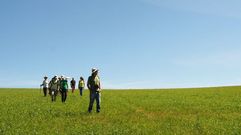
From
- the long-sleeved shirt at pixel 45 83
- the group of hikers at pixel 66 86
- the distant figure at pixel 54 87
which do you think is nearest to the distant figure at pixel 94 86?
the group of hikers at pixel 66 86

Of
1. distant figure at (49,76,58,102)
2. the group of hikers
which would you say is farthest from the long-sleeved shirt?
distant figure at (49,76,58,102)

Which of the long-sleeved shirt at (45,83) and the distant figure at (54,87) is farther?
the long-sleeved shirt at (45,83)

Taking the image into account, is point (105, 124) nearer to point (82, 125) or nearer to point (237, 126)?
point (82, 125)

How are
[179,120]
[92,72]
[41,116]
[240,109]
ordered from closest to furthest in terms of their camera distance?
[179,120] < [41,116] < [92,72] < [240,109]

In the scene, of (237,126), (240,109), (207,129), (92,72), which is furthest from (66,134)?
(240,109)

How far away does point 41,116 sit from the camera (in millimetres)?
25562

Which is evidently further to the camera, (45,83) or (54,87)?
(45,83)

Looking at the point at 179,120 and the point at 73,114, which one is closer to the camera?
the point at 179,120

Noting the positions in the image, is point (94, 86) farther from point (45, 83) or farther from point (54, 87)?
point (45, 83)

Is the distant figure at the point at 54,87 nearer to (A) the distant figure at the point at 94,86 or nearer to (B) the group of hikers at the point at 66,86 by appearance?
(B) the group of hikers at the point at 66,86

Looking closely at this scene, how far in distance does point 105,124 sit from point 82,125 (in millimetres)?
1138

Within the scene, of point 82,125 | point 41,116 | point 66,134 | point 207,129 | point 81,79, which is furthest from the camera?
point 81,79

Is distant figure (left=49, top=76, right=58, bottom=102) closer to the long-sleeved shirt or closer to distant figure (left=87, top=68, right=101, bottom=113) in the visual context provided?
the long-sleeved shirt

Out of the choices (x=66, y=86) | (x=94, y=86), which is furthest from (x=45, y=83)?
(x=94, y=86)
